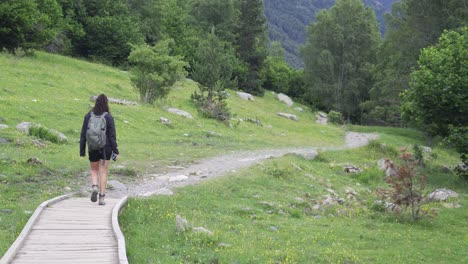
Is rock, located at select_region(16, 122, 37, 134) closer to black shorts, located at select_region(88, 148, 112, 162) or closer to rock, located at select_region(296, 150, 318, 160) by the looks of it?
black shorts, located at select_region(88, 148, 112, 162)

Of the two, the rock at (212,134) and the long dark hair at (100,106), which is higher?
the long dark hair at (100,106)

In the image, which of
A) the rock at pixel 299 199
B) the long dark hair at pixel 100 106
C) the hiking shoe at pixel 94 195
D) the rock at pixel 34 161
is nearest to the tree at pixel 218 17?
the rock at pixel 299 199

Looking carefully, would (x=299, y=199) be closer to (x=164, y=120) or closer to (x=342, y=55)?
(x=164, y=120)

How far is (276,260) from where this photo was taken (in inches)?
411

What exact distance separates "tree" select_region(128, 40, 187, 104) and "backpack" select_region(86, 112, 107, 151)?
23000 millimetres

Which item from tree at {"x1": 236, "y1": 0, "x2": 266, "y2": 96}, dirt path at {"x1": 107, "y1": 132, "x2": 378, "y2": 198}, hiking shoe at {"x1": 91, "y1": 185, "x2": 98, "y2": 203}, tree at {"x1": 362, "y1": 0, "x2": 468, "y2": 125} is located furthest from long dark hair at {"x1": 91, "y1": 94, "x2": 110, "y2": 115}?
tree at {"x1": 236, "y1": 0, "x2": 266, "y2": 96}

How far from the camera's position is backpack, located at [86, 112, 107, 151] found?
39.4 feet

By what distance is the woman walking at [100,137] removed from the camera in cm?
1204

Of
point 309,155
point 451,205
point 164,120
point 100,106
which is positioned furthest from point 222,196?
point 164,120

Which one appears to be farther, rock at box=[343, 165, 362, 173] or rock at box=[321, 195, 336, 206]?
rock at box=[343, 165, 362, 173]

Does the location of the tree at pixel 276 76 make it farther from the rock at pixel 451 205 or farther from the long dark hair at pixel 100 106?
the long dark hair at pixel 100 106

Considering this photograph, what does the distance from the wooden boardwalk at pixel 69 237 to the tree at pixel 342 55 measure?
67.5 m

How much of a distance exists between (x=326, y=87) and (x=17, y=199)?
67.3 meters

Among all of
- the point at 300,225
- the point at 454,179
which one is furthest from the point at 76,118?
the point at 454,179
